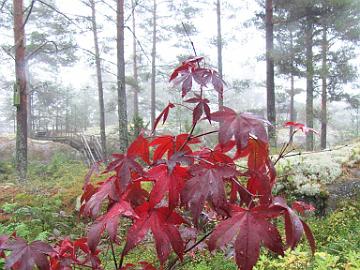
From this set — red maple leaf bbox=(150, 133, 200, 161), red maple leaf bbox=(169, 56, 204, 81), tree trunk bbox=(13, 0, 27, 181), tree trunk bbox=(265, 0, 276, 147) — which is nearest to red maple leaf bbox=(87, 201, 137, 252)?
red maple leaf bbox=(150, 133, 200, 161)

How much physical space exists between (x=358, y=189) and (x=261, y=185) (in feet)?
15.3

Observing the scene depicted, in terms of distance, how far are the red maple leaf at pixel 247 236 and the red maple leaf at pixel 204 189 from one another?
0.07 m

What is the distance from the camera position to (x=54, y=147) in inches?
660

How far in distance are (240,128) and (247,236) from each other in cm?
30

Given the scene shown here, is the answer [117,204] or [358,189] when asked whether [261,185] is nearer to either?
[117,204]

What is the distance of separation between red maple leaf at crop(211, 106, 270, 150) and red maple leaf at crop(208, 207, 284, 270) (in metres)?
0.20

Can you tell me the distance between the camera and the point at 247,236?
915mm

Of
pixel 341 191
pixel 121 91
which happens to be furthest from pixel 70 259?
pixel 121 91

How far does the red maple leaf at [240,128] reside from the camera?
989 mm

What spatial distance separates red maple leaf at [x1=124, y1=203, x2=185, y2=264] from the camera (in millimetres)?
1012

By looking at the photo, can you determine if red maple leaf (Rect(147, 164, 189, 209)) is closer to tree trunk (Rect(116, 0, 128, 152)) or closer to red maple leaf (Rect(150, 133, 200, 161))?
red maple leaf (Rect(150, 133, 200, 161))

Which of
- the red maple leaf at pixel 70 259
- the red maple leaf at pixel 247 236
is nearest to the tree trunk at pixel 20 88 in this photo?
the red maple leaf at pixel 70 259

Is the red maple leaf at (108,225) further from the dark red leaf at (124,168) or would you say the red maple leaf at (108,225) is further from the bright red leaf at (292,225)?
the bright red leaf at (292,225)

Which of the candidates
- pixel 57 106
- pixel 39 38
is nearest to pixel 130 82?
pixel 39 38
